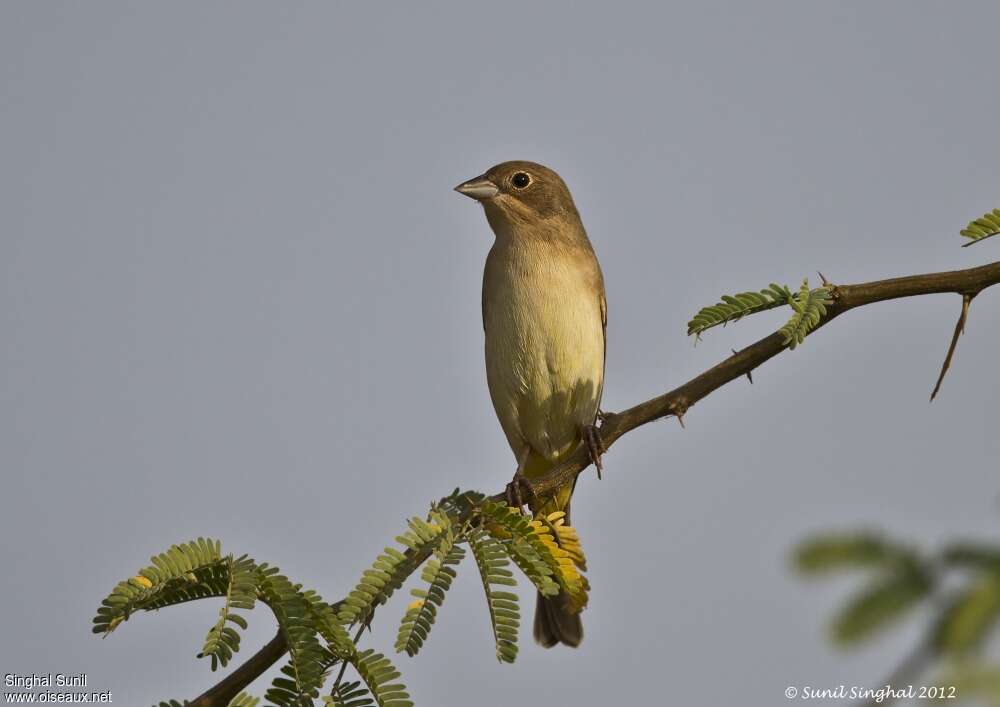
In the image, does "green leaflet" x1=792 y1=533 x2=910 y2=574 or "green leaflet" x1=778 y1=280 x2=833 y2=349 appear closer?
"green leaflet" x1=792 y1=533 x2=910 y2=574

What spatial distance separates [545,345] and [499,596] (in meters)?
3.06

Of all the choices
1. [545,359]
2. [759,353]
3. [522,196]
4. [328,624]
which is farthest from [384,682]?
[522,196]

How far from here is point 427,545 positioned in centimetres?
333

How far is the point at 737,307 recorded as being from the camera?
12.3ft

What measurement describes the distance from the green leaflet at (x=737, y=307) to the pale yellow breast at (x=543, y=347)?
2554 mm

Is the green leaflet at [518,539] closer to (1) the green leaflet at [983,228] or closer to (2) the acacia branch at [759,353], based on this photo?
(2) the acacia branch at [759,353]

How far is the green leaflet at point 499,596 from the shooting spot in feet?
11.0

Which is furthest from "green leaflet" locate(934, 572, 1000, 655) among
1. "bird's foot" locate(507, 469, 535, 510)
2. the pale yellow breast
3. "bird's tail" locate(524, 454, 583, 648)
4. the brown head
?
the brown head

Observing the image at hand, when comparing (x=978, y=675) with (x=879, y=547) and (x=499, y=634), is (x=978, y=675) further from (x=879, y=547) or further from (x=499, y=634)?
(x=499, y=634)

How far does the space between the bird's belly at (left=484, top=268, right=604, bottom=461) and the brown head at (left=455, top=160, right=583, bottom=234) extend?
2.41 ft

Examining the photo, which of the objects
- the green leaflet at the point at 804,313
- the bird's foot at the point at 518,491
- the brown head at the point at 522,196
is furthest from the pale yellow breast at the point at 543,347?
the green leaflet at the point at 804,313

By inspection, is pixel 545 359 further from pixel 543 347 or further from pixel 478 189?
pixel 478 189

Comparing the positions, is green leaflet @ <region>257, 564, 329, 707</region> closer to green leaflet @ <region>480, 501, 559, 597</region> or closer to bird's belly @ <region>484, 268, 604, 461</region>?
green leaflet @ <region>480, 501, 559, 597</region>

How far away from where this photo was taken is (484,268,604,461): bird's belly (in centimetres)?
634
